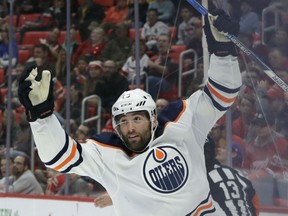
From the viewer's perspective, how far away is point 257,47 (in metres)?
3.97

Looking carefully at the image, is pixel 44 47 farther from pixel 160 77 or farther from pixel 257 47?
pixel 257 47

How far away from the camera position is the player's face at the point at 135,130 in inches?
132

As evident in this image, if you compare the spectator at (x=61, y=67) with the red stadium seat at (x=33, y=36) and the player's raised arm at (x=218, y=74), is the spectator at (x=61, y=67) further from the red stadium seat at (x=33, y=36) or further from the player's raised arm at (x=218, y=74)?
the player's raised arm at (x=218, y=74)

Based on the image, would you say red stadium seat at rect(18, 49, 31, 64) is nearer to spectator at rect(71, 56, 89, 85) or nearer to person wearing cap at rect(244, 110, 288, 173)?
A: spectator at rect(71, 56, 89, 85)

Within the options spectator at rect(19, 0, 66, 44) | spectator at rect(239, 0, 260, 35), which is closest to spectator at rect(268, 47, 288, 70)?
spectator at rect(239, 0, 260, 35)

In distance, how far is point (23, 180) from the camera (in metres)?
5.52

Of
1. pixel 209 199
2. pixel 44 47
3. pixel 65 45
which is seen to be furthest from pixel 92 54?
pixel 209 199

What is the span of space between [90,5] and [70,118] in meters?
0.98

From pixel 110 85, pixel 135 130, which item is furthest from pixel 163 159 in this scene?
pixel 110 85

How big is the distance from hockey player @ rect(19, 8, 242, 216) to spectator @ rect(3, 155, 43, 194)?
6.86 feet

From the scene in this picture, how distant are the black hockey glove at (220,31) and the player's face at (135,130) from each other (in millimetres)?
387

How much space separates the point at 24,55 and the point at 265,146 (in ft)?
8.93

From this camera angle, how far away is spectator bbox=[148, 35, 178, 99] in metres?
4.68

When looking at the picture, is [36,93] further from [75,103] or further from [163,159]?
[75,103]
